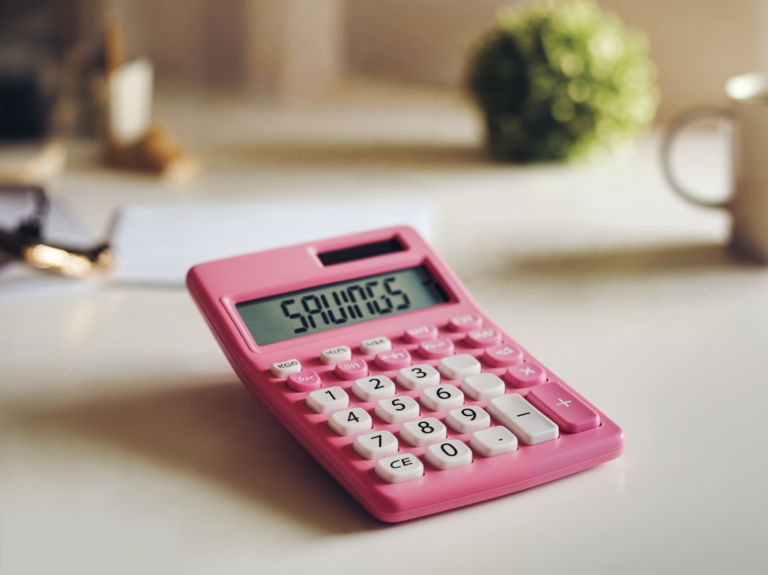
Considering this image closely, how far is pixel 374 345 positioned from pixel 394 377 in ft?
0.09

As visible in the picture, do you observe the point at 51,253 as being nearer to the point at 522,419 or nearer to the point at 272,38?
the point at 522,419

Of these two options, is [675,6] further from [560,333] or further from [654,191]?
[560,333]

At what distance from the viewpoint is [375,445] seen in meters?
0.41

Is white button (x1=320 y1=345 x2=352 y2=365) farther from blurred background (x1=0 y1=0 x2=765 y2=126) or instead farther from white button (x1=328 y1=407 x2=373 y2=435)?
blurred background (x1=0 y1=0 x2=765 y2=126)

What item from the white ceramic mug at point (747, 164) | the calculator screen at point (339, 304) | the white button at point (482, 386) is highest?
the white ceramic mug at point (747, 164)

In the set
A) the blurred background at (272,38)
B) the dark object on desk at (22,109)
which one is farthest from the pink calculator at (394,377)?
the blurred background at (272,38)

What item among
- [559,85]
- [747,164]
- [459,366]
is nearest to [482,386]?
[459,366]

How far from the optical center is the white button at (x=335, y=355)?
470 mm

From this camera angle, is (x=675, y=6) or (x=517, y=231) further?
(x=675, y=6)

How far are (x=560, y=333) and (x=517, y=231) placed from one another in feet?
0.71

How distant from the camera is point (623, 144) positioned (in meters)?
0.97

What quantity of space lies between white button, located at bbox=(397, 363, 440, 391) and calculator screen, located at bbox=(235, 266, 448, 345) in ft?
0.20

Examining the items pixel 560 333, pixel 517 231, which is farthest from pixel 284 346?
pixel 517 231

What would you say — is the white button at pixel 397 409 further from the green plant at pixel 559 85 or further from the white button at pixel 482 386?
the green plant at pixel 559 85
